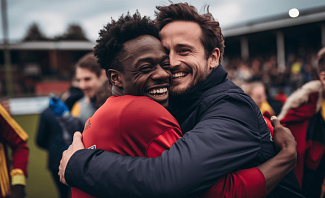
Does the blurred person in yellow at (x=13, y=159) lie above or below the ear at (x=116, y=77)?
below

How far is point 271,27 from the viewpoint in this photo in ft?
52.3

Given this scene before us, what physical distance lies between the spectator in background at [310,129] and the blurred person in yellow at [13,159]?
116 inches

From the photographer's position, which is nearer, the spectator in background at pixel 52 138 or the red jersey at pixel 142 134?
the red jersey at pixel 142 134

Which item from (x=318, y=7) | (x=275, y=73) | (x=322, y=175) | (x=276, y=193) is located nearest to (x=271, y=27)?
(x=318, y=7)

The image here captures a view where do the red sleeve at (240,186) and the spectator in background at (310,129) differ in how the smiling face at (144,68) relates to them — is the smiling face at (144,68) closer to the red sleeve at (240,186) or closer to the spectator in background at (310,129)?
the red sleeve at (240,186)

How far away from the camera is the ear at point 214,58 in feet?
6.67

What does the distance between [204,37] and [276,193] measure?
4.05 ft

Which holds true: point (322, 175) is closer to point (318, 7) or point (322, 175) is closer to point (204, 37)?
point (204, 37)

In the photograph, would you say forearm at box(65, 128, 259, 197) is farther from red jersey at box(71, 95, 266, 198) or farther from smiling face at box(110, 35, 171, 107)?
smiling face at box(110, 35, 171, 107)

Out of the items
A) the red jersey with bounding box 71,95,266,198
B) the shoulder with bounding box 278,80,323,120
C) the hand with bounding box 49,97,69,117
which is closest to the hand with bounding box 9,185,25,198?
the hand with bounding box 49,97,69,117

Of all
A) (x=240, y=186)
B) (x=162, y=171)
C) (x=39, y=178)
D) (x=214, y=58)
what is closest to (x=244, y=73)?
(x=39, y=178)

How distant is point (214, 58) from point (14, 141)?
7.54 ft

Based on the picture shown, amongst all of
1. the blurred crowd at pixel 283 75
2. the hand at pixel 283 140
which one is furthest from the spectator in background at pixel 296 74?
the hand at pixel 283 140

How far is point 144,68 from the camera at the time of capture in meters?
1.61
